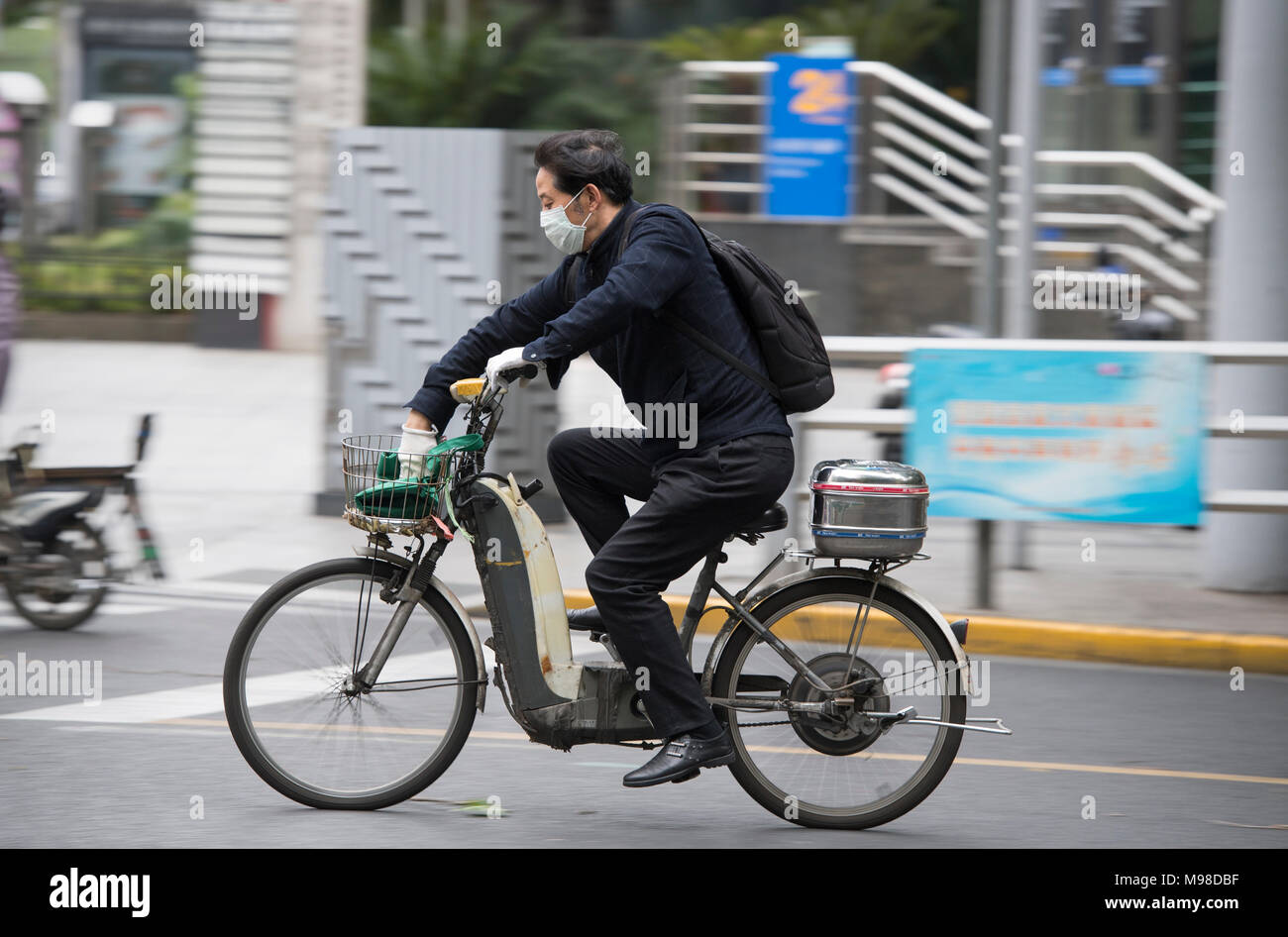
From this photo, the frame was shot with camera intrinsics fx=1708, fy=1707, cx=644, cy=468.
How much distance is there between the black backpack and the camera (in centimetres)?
459

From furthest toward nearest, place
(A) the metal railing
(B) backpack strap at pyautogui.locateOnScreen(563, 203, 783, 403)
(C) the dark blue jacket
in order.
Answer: (A) the metal railing < (B) backpack strap at pyautogui.locateOnScreen(563, 203, 783, 403) < (C) the dark blue jacket

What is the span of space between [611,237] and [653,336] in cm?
29

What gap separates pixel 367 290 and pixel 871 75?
9.04m

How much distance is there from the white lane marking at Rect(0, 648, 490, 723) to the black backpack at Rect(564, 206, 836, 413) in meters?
1.15

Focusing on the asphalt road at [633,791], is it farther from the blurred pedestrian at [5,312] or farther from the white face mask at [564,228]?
the white face mask at [564,228]

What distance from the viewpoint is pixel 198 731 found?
5.78 meters

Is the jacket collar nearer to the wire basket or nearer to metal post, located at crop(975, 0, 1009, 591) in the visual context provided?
the wire basket

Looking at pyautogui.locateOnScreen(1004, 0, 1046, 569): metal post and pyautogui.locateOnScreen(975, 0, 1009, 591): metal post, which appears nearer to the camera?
pyautogui.locateOnScreen(975, 0, 1009, 591): metal post

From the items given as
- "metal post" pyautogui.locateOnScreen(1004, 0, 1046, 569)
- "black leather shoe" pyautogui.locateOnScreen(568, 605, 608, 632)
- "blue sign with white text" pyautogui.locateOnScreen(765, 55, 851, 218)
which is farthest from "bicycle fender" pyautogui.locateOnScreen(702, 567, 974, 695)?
"blue sign with white text" pyautogui.locateOnScreen(765, 55, 851, 218)

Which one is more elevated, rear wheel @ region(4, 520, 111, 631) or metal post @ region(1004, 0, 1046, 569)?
metal post @ region(1004, 0, 1046, 569)

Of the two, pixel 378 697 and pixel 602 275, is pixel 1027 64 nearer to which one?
pixel 602 275

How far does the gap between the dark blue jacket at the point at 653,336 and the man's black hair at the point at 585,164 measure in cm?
7

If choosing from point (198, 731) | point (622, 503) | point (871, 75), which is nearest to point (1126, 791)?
point (622, 503)

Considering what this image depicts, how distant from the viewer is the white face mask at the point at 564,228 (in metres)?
4.60
